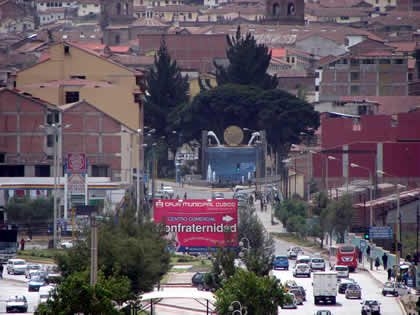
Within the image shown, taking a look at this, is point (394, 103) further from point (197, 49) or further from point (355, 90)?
point (197, 49)

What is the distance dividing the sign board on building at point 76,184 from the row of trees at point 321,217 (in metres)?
18.3

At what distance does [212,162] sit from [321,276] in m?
67.9

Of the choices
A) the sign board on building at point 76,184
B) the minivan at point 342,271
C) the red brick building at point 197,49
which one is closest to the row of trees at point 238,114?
the red brick building at point 197,49

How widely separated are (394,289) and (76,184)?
25042 mm

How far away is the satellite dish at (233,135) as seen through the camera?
122688 mm

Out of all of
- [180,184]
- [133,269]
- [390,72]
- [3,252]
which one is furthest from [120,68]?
[133,269]

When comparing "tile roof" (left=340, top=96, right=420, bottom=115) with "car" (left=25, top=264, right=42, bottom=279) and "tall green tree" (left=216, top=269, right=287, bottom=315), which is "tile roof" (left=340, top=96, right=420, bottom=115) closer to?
"car" (left=25, top=264, right=42, bottom=279)

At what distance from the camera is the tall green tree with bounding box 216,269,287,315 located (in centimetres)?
3966

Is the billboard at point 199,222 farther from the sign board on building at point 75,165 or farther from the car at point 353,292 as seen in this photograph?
the car at point 353,292

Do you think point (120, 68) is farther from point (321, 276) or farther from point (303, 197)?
point (321, 276)

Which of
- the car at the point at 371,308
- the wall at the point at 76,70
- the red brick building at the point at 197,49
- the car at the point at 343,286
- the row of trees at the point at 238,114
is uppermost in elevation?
the red brick building at the point at 197,49

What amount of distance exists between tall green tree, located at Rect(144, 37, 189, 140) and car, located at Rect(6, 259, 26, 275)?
73.3 metres

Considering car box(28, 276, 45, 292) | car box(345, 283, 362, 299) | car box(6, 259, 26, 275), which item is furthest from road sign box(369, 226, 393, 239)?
car box(28, 276, 45, 292)

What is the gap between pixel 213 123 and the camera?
132750 millimetres
